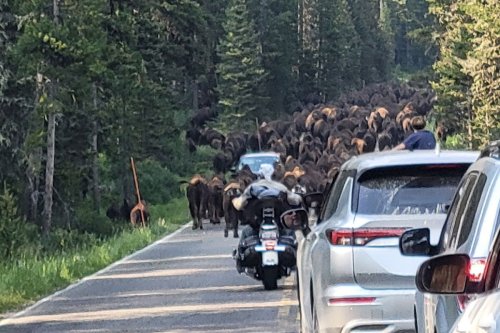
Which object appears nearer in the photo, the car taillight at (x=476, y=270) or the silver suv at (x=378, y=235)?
the car taillight at (x=476, y=270)

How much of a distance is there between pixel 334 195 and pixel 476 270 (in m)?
4.90

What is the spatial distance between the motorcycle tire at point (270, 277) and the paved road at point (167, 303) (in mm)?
114

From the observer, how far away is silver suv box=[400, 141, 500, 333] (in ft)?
18.1

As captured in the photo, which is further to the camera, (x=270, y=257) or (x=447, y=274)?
(x=270, y=257)

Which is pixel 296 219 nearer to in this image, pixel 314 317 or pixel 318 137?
pixel 314 317

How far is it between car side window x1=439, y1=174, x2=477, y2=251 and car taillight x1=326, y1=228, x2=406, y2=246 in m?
1.82

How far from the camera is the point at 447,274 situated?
5336mm

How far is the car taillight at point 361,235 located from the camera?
9078 mm

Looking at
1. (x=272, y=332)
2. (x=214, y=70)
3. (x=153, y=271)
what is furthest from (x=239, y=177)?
(x=214, y=70)

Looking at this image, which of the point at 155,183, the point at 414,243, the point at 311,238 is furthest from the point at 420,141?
the point at 155,183

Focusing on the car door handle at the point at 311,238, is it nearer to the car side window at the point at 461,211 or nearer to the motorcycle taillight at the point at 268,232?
the car side window at the point at 461,211

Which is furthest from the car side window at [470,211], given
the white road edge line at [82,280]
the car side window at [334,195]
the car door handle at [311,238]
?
the white road edge line at [82,280]

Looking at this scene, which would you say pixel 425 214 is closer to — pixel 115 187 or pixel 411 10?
pixel 115 187

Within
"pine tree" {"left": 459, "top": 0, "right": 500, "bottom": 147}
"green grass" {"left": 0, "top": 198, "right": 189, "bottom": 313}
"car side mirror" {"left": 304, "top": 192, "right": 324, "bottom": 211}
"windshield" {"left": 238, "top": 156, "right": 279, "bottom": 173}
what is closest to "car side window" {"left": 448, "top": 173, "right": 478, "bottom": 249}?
"car side mirror" {"left": 304, "top": 192, "right": 324, "bottom": 211}
